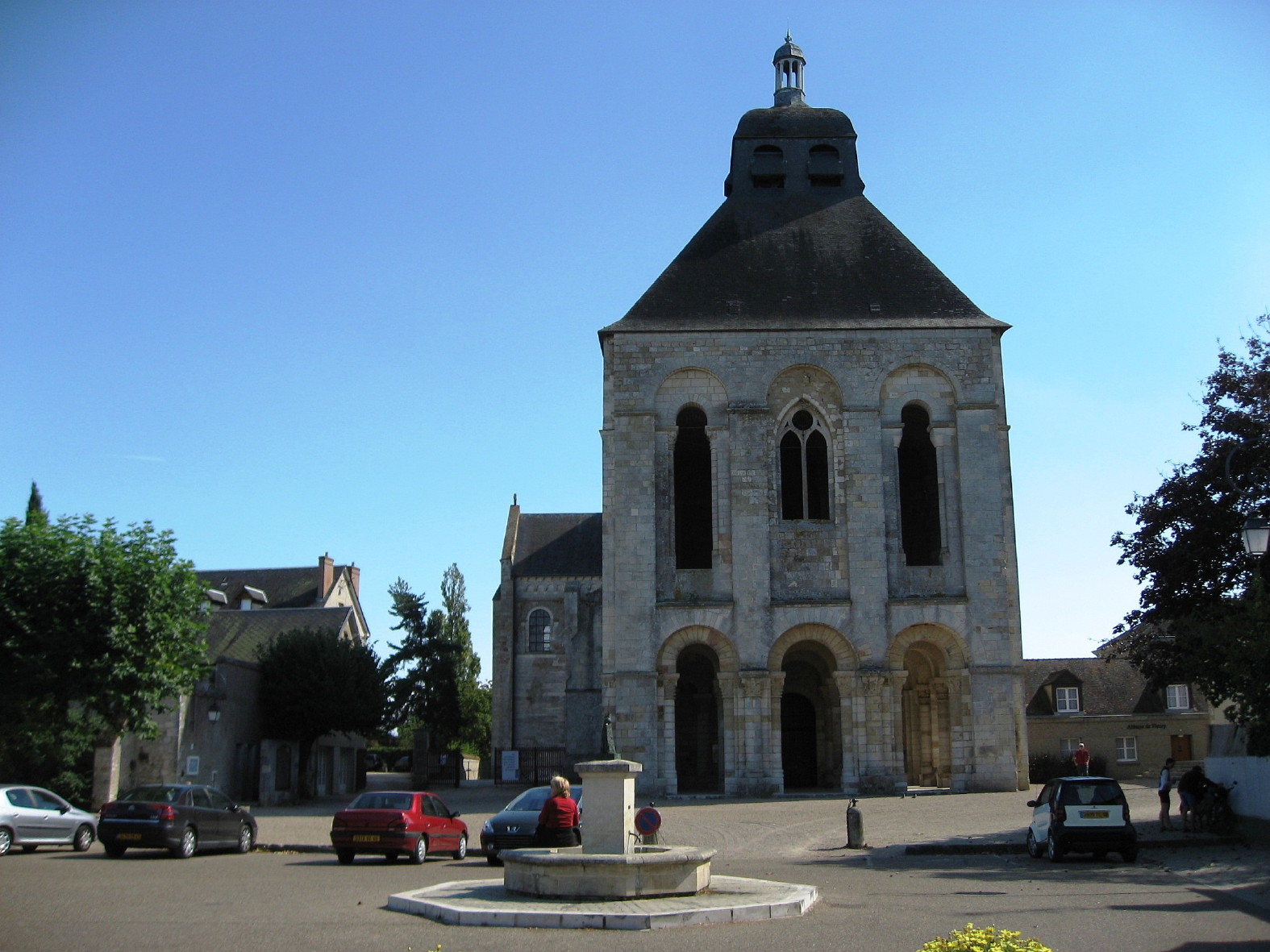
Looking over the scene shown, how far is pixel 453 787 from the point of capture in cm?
4553

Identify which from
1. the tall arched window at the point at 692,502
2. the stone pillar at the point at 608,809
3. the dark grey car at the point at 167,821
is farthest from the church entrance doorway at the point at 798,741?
the stone pillar at the point at 608,809

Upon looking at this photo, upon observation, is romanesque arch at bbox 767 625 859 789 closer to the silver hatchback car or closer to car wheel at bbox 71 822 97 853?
car wheel at bbox 71 822 97 853

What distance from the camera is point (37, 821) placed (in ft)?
62.5

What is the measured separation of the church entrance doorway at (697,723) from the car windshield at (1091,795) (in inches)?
716

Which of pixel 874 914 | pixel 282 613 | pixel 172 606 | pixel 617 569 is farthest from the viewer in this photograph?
pixel 282 613

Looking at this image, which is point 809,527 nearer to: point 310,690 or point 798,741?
point 798,741

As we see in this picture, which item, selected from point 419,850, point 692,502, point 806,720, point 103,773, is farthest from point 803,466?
point 103,773

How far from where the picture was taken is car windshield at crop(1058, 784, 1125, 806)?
1711 cm

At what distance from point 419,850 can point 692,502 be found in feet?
62.2

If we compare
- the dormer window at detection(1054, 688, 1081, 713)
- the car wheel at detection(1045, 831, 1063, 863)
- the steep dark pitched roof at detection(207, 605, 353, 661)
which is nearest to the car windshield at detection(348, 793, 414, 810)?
the car wheel at detection(1045, 831, 1063, 863)

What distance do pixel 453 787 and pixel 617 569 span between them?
17216mm

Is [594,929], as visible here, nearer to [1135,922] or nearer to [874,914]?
[874,914]

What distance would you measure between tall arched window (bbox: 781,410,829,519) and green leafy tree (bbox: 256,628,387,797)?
556 inches

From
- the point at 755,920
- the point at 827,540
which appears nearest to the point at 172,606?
the point at 827,540
